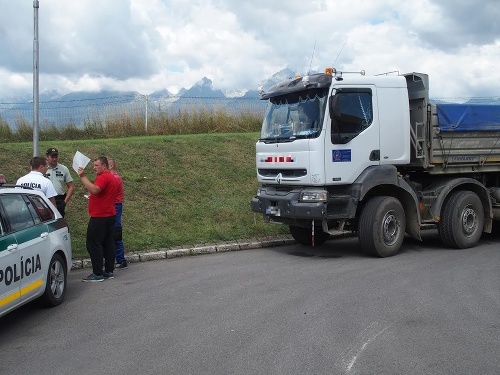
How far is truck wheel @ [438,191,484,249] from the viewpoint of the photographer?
10.8 m

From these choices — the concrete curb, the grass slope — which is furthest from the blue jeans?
the grass slope

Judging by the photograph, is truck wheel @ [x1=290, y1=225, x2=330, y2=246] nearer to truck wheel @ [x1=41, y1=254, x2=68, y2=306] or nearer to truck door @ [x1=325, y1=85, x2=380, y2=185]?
truck door @ [x1=325, y1=85, x2=380, y2=185]

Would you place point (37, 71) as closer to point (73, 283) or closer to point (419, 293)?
point (73, 283)

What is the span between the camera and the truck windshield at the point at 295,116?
9.66m

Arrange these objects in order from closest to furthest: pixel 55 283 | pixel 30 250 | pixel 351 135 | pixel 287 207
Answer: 1. pixel 30 250
2. pixel 55 283
3. pixel 351 135
4. pixel 287 207

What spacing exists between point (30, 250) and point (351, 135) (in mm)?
5513

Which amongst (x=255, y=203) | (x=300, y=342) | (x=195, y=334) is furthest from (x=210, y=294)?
(x=255, y=203)

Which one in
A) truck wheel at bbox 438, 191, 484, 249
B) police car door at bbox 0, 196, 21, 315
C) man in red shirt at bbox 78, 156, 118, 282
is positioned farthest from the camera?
truck wheel at bbox 438, 191, 484, 249

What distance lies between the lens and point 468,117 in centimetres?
1087

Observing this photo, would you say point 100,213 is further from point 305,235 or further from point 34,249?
point 305,235

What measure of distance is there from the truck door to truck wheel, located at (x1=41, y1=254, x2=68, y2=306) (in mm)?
4435

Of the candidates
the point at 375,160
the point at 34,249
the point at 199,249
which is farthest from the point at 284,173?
the point at 34,249

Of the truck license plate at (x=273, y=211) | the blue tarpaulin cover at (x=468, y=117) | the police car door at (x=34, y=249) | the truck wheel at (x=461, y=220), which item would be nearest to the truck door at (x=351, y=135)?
the truck license plate at (x=273, y=211)

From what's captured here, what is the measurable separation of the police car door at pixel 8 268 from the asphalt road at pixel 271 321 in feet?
1.30
